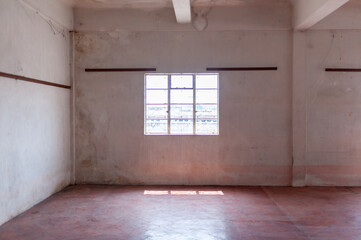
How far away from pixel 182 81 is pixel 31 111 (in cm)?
299

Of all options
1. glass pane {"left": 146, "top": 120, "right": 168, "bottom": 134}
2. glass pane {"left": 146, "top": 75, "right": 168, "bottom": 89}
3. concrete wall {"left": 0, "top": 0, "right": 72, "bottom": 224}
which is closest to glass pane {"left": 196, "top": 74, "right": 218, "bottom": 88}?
glass pane {"left": 146, "top": 75, "right": 168, "bottom": 89}

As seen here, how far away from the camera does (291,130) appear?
6617mm

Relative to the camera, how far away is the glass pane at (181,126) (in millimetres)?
6770

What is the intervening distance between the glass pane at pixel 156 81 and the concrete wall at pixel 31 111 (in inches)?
64.8

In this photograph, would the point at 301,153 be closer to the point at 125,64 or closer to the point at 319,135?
the point at 319,135

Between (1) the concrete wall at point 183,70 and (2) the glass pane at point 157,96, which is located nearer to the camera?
(1) the concrete wall at point 183,70

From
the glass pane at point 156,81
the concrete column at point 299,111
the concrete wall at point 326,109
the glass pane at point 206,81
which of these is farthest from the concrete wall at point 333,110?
the glass pane at point 156,81

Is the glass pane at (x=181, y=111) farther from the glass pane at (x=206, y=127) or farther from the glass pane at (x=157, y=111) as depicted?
the glass pane at (x=206, y=127)

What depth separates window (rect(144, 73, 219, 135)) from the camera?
266 inches

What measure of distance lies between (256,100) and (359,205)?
2652 millimetres

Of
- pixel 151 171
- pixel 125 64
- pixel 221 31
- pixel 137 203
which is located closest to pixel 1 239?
pixel 137 203

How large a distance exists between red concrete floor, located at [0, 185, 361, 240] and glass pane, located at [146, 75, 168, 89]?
6.94 feet

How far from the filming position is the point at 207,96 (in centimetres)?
675

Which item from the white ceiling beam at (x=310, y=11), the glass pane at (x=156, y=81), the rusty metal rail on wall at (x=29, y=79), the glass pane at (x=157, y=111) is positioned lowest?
the glass pane at (x=157, y=111)
